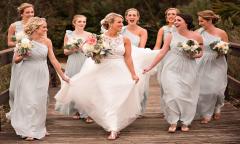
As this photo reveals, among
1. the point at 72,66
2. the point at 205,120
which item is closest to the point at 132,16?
the point at 72,66

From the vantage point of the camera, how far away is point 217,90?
32.3 ft

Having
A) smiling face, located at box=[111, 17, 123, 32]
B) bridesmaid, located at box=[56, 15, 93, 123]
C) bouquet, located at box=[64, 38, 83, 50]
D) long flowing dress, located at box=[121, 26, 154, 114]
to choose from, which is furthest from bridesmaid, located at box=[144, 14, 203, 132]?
bridesmaid, located at box=[56, 15, 93, 123]

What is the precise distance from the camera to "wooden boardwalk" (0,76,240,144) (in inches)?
328

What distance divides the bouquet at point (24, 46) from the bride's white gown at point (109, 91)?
1.09 m

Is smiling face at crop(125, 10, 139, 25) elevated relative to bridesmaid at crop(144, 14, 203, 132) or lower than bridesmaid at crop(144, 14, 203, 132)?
elevated

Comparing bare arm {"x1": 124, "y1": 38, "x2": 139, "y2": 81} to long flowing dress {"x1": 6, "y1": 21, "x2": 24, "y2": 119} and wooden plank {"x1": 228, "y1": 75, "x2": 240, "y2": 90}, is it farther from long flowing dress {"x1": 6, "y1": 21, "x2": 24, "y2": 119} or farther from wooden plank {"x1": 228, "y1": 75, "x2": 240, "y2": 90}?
wooden plank {"x1": 228, "y1": 75, "x2": 240, "y2": 90}

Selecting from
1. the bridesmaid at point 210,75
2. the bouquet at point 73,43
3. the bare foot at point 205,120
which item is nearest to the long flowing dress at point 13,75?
the bouquet at point 73,43

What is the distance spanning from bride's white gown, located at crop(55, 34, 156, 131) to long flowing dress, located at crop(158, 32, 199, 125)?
50 cm

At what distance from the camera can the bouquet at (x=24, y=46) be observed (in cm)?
814

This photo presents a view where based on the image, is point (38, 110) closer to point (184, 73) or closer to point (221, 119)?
point (184, 73)

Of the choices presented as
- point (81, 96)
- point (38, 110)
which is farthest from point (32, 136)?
point (81, 96)

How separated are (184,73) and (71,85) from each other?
1.80 metres

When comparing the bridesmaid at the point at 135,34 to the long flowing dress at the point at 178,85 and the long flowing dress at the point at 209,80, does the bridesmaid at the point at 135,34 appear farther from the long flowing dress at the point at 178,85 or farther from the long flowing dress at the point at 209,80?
the long flowing dress at the point at 178,85

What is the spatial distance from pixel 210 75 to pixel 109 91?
7.10 feet
